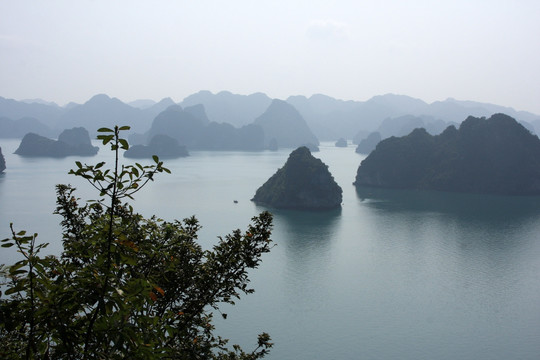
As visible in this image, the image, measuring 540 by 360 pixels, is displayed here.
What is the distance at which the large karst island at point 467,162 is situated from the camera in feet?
376

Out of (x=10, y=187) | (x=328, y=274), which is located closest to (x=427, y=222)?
(x=328, y=274)

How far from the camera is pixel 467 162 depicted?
391 feet

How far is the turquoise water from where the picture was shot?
35.8 meters

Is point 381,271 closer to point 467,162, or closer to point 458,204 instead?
point 458,204

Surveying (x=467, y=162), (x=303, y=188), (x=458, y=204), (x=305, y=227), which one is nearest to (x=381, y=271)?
(x=305, y=227)

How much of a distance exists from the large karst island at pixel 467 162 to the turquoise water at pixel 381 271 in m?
10.8

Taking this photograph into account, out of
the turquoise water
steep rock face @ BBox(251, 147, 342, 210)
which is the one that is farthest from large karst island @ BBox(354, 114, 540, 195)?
steep rock face @ BBox(251, 147, 342, 210)

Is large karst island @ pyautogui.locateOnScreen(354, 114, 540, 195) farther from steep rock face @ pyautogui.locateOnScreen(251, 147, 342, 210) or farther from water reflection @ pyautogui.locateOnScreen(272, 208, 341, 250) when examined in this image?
water reflection @ pyautogui.locateOnScreen(272, 208, 341, 250)

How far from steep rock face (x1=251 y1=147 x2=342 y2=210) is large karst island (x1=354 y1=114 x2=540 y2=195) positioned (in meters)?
35.6

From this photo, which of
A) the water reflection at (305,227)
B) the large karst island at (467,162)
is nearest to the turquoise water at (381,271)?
the water reflection at (305,227)

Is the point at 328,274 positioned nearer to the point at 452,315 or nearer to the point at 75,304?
the point at 452,315

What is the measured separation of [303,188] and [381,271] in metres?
38.4

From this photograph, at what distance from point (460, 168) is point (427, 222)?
47449 millimetres

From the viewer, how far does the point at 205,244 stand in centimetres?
6059
